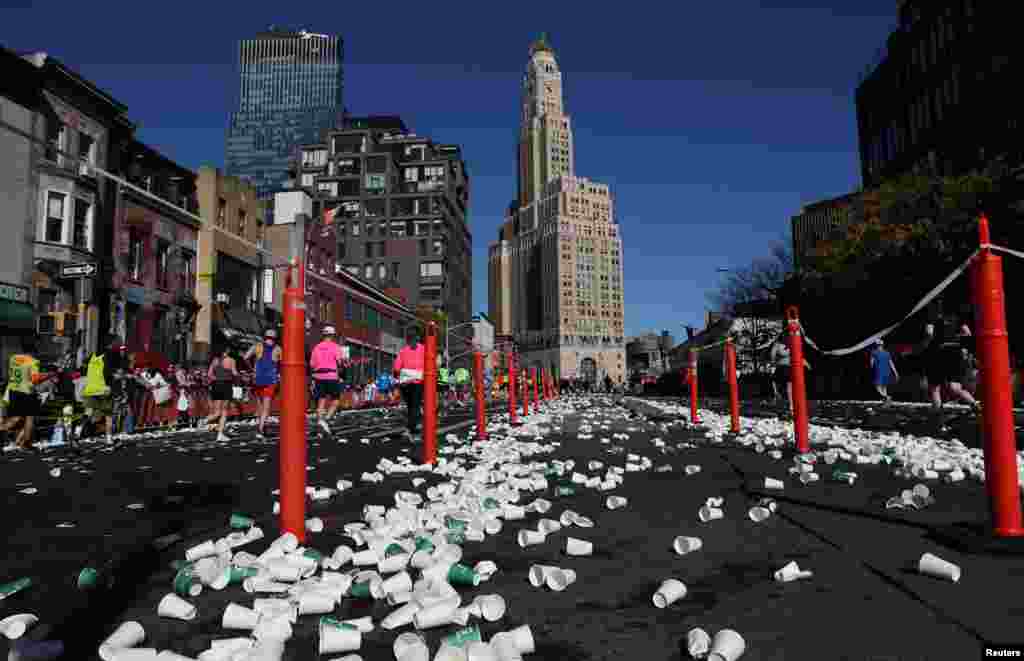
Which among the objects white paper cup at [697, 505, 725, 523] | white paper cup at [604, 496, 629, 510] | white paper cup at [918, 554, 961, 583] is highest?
white paper cup at [918, 554, 961, 583]

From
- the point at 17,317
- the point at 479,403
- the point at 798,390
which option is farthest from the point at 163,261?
the point at 798,390

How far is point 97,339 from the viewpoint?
2652 centimetres

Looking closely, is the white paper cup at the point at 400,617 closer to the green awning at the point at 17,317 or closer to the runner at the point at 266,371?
the runner at the point at 266,371

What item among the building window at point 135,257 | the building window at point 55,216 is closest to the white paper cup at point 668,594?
the building window at point 55,216

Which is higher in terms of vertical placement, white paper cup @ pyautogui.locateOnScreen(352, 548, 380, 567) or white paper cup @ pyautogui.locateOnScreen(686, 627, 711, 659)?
white paper cup @ pyautogui.locateOnScreen(686, 627, 711, 659)

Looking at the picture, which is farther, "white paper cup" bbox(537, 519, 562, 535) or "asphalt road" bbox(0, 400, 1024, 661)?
"white paper cup" bbox(537, 519, 562, 535)

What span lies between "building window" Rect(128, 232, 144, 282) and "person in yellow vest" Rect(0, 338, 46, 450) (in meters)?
18.1

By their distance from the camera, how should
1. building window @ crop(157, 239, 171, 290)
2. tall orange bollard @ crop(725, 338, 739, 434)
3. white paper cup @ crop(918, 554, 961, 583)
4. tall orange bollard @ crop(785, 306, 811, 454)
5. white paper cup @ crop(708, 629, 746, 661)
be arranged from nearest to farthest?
1. white paper cup @ crop(708, 629, 746, 661)
2. white paper cup @ crop(918, 554, 961, 583)
3. tall orange bollard @ crop(785, 306, 811, 454)
4. tall orange bollard @ crop(725, 338, 739, 434)
5. building window @ crop(157, 239, 171, 290)

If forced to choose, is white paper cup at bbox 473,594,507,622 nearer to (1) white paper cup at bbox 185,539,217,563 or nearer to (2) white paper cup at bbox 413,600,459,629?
(2) white paper cup at bbox 413,600,459,629

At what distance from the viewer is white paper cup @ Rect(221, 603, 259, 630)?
2354 mm

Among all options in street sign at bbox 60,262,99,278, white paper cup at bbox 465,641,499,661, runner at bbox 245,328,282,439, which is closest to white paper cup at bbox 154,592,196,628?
white paper cup at bbox 465,641,499,661

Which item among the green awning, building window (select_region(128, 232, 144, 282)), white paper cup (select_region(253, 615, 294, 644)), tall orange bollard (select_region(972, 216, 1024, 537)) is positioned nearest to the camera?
white paper cup (select_region(253, 615, 294, 644))

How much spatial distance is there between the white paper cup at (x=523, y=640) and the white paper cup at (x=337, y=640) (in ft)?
1.59

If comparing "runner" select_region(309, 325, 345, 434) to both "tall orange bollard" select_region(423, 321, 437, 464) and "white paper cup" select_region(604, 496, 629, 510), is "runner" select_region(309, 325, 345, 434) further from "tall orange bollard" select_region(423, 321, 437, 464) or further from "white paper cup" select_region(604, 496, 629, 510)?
"white paper cup" select_region(604, 496, 629, 510)
